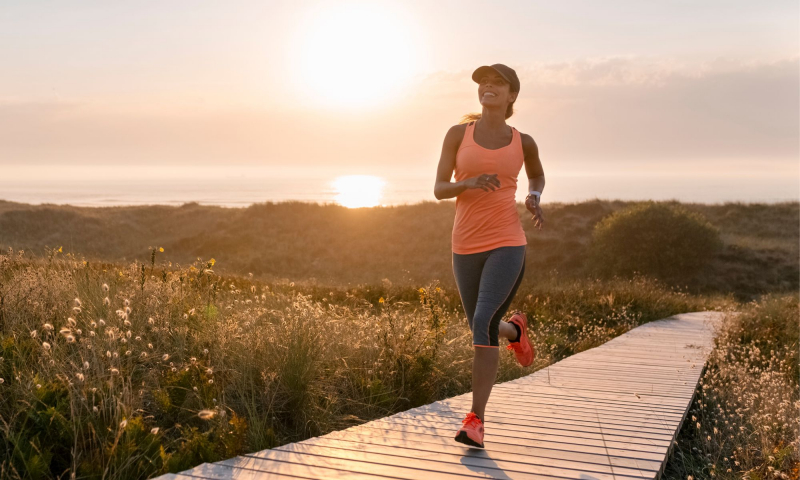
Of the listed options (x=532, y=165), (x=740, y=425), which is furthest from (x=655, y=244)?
(x=532, y=165)

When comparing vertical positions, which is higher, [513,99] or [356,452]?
[513,99]

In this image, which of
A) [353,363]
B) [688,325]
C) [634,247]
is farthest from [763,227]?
[353,363]

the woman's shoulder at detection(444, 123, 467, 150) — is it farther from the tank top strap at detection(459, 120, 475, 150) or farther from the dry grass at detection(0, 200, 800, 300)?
the dry grass at detection(0, 200, 800, 300)

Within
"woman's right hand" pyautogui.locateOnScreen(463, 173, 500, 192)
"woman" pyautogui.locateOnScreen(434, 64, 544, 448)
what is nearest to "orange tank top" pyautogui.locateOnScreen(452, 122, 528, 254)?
"woman" pyautogui.locateOnScreen(434, 64, 544, 448)

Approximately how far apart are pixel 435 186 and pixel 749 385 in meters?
4.87

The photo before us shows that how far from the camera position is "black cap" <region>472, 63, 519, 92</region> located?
4.60 meters

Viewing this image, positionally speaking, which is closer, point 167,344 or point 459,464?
point 459,464

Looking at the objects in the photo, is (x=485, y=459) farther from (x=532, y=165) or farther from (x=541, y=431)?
(x=532, y=165)

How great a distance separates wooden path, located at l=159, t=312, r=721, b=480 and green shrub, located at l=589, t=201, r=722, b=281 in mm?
20337

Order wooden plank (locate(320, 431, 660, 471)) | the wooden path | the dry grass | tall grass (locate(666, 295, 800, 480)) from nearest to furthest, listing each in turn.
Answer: the wooden path, wooden plank (locate(320, 431, 660, 471)), tall grass (locate(666, 295, 800, 480)), the dry grass

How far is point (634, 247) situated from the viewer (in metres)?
26.7

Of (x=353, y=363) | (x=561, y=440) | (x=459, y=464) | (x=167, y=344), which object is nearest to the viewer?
(x=459, y=464)

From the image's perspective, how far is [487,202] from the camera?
4547 millimetres

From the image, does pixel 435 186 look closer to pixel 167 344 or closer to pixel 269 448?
pixel 269 448
